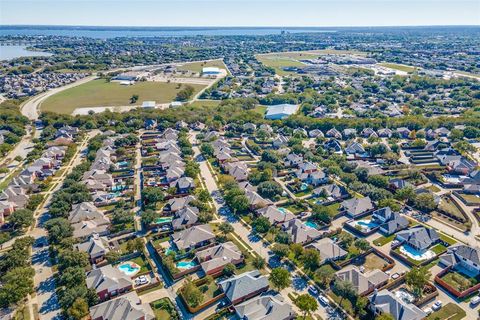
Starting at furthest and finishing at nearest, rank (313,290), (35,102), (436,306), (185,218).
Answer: (35,102) → (185,218) → (313,290) → (436,306)

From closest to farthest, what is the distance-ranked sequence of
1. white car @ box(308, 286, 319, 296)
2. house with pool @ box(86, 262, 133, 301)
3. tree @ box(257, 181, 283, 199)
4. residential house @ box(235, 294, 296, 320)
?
1. residential house @ box(235, 294, 296, 320)
2. house with pool @ box(86, 262, 133, 301)
3. white car @ box(308, 286, 319, 296)
4. tree @ box(257, 181, 283, 199)

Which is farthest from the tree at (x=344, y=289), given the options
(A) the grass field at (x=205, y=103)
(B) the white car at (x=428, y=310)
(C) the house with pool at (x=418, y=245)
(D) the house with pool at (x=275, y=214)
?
(A) the grass field at (x=205, y=103)

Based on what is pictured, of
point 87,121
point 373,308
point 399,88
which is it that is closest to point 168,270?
point 373,308

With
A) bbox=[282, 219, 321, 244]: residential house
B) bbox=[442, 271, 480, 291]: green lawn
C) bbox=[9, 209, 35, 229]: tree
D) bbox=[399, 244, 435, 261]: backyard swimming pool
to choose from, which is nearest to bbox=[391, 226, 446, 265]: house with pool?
bbox=[399, 244, 435, 261]: backyard swimming pool

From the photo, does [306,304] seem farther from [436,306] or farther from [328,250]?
[436,306]

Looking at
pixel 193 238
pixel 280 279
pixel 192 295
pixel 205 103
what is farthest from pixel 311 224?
pixel 205 103

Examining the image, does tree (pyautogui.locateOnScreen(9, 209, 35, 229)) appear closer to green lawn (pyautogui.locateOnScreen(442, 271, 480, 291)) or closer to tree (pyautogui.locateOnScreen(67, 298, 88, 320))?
tree (pyautogui.locateOnScreen(67, 298, 88, 320))
